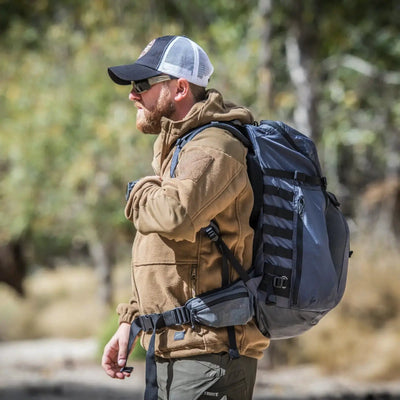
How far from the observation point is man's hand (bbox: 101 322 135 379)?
8.58ft

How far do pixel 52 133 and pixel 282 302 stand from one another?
399 inches

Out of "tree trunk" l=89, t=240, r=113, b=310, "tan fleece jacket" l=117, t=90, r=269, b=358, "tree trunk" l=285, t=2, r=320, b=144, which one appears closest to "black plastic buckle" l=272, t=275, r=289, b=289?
"tan fleece jacket" l=117, t=90, r=269, b=358

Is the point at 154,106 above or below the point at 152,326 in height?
above

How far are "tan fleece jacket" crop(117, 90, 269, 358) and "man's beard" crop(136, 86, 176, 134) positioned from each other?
59mm

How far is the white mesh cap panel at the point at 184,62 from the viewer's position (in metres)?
2.51

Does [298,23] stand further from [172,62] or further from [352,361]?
[172,62]

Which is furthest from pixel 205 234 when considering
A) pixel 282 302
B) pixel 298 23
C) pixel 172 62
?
pixel 298 23

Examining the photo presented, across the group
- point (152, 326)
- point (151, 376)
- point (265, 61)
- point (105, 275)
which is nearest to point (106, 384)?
point (265, 61)

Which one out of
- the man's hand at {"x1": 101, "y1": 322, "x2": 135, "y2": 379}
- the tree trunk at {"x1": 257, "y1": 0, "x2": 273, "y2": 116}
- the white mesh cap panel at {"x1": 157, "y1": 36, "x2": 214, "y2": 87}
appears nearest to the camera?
the white mesh cap panel at {"x1": 157, "y1": 36, "x2": 214, "y2": 87}

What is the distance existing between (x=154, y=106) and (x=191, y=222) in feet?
1.63

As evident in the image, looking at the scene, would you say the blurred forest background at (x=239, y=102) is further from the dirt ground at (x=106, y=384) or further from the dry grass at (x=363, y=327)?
the dirt ground at (x=106, y=384)

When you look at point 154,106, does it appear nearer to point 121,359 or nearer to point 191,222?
point 191,222

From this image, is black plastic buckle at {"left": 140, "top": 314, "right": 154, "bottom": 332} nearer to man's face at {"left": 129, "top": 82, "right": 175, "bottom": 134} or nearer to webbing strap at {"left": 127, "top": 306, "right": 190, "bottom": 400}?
webbing strap at {"left": 127, "top": 306, "right": 190, "bottom": 400}

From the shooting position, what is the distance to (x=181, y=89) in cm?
253
